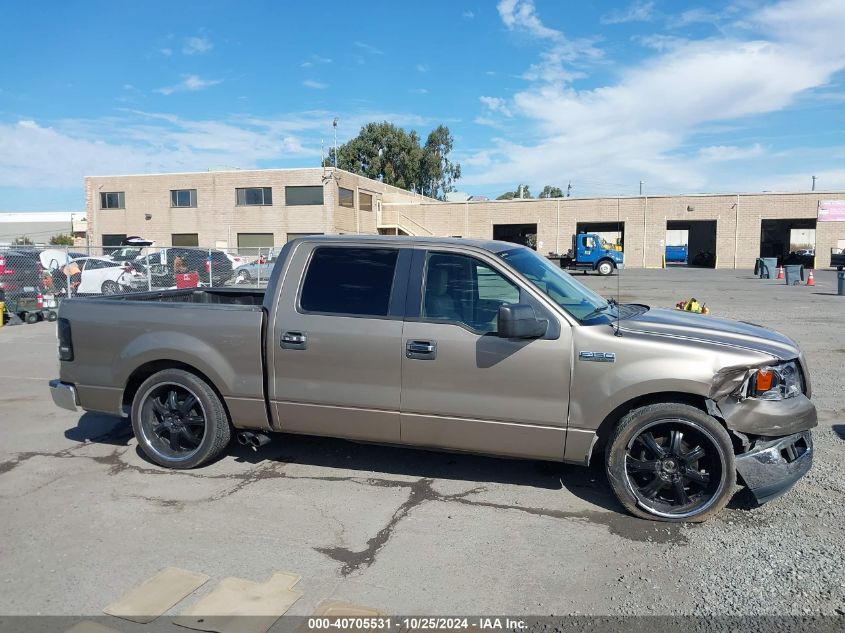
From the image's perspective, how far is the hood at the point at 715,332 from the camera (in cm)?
417

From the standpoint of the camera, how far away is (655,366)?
4059 mm

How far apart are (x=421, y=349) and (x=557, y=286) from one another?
117 cm

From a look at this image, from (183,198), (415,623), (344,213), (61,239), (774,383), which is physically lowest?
(415,623)

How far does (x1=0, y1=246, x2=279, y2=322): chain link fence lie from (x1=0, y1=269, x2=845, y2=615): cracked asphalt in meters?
9.59

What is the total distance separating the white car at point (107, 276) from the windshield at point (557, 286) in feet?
53.3

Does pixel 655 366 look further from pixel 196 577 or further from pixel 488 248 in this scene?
pixel 196 577

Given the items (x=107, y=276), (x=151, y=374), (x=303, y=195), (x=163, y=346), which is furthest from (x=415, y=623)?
(x=303, y=195)

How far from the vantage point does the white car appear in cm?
1802

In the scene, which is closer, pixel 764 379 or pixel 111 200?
pixel 764 379

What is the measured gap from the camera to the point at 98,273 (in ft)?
59.7

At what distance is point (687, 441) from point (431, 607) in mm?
2030

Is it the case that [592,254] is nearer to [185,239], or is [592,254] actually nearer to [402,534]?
[185,239]

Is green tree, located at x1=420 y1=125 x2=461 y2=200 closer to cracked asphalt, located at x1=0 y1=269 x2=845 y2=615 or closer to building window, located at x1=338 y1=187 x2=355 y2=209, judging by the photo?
building window, located at x1=338 y1=187 x2=355 y2=209

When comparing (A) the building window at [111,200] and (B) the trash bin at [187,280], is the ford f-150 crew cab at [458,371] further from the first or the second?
(A) the building window at [111,200]
